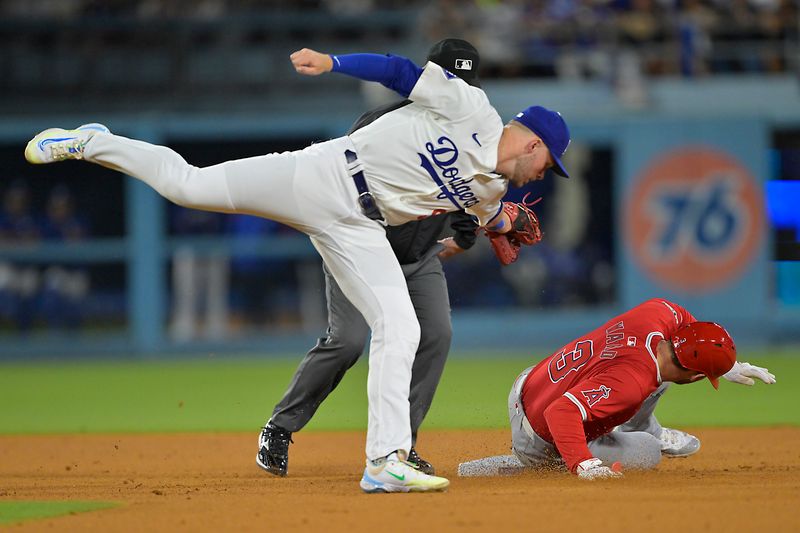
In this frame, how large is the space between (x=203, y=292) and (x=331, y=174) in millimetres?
10576

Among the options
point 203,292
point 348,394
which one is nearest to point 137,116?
A: point 203,292

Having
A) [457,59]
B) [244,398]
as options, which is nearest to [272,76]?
[244,398]

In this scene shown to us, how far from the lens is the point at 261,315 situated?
601 inches

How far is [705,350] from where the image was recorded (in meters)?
4.71

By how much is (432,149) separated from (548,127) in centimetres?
50

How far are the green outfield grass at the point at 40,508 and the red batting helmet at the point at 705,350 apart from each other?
2377 millimetres

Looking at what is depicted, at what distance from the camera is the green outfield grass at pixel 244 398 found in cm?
834

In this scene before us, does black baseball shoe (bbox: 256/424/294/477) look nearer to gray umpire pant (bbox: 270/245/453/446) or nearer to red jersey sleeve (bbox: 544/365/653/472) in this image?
gray umpire pant (bbox: 270/245/453/446)

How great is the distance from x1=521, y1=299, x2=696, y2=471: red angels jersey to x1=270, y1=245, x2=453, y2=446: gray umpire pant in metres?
0.48

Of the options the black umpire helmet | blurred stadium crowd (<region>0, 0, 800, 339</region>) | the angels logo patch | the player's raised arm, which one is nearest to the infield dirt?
the angels logo patch

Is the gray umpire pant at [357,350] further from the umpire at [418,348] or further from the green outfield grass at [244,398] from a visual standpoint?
the green outfield grass at [244,398]

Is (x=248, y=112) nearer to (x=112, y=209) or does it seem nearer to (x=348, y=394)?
(x=112, y=209)

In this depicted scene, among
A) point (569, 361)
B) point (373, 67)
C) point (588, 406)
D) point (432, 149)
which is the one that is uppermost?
point (373, 67)

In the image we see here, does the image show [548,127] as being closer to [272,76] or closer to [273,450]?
[273,450]
